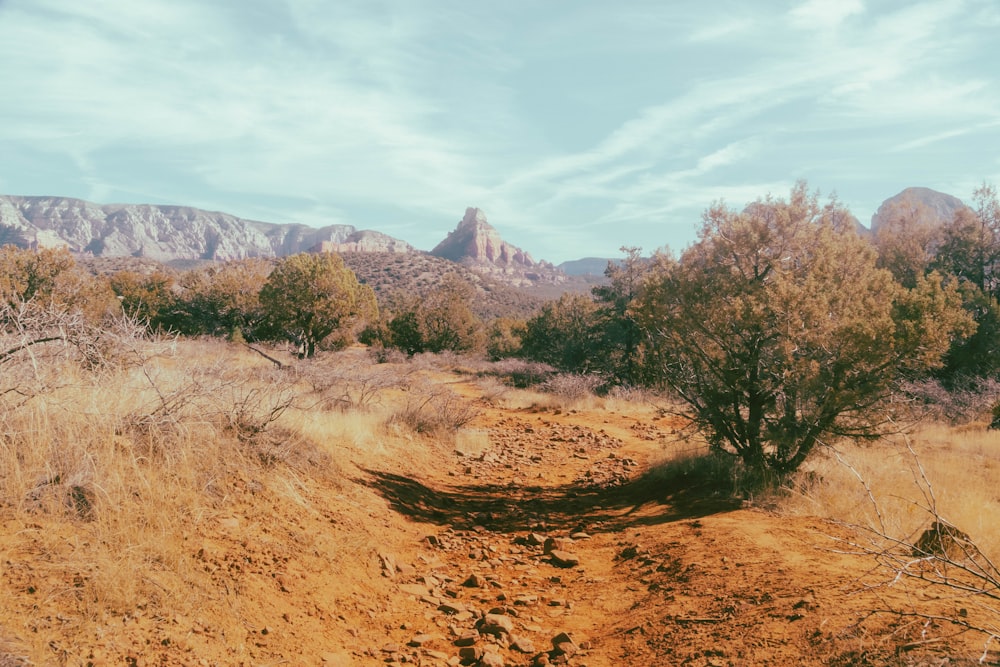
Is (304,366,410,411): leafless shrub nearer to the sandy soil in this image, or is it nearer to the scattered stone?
the sandy soil

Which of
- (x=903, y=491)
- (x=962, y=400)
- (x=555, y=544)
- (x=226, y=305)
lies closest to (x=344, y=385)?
(x=555, y=544)

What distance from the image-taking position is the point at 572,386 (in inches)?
825

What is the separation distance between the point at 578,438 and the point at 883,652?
10.1m

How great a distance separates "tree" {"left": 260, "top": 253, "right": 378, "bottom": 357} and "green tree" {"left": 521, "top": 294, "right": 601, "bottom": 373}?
1012 centimetres

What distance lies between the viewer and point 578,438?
523 inches

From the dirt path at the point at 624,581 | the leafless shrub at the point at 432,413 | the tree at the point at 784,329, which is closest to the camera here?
the dirt path at the point at 624,581

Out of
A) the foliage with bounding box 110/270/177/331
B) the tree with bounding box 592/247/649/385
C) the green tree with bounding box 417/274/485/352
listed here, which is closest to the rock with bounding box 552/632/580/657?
the tree with bounding box 592/247/649/385

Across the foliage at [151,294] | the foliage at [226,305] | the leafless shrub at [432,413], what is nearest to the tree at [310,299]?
the foliage at [226,305]

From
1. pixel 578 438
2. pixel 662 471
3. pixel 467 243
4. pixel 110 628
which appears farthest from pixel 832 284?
pixel 467 243

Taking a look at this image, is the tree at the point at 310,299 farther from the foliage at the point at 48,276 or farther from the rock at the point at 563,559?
the rock at the point at 563,559

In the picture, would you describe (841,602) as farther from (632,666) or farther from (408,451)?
(408,451)

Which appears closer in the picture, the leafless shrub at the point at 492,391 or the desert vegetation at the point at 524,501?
the desert vegetation at the point at 524,501

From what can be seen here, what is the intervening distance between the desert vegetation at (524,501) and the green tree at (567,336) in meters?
13.4

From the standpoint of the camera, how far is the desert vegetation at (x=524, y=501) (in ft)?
11.4
